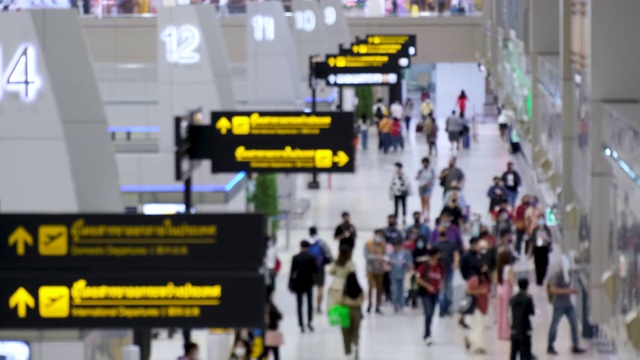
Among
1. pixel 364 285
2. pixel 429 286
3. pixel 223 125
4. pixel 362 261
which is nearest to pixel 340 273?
pixel 429 286

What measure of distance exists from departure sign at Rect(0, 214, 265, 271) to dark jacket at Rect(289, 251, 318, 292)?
10.3 meters

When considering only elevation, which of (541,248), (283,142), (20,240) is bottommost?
(541,248)

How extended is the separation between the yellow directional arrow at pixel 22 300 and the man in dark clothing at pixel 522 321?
8655mm

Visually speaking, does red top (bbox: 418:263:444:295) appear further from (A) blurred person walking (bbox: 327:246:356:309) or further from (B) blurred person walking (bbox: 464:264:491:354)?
(A) blurred person walking (bbox: 327:246:356:309)

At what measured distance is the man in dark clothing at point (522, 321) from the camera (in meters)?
18.5

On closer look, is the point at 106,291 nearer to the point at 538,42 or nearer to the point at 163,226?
the point at 163,226

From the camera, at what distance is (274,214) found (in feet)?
92.1

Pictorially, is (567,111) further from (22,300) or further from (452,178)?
(22,300)

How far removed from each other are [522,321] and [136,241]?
8.46m

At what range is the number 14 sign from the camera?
13930mm

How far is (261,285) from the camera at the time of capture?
434 inches

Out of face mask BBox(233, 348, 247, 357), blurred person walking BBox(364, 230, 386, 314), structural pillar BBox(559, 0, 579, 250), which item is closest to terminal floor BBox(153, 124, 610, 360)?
blurred person walking BBox(364, 230, 386, 314)

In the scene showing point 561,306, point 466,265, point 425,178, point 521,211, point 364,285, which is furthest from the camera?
point 425,178

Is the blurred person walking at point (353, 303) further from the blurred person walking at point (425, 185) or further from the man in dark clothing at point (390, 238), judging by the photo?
the blurred person walking at point (425, 185)
